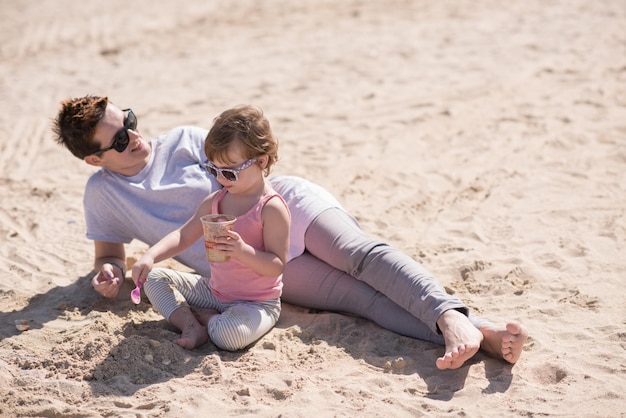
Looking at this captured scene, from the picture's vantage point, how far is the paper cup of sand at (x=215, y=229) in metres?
3.47

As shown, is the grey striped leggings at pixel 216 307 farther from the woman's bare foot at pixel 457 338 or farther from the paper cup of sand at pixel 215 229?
the woman's bare foot at pixel 457 338

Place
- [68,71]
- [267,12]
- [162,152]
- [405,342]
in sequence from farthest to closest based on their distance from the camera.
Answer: [267,12] → [68,71] → [162,152] → [405,342]

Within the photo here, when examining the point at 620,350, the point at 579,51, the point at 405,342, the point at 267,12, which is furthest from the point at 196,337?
the point at 267,12

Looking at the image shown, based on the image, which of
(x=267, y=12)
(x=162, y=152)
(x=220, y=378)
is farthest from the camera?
(x=267, y=12)

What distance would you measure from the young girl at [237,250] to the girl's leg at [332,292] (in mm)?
183

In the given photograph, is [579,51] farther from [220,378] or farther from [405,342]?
[220,378]

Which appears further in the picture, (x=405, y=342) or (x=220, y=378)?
(x=405, y=342)

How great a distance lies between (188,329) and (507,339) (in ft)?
5.24

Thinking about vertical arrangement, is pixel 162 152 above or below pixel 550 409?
above

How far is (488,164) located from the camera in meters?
6.29

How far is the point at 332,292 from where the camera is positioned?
13.7 feet

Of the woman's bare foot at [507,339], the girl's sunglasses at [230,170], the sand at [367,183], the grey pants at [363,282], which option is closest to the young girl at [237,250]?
the girl's sunglasses at [230,170]

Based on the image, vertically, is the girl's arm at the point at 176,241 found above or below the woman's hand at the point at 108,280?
above

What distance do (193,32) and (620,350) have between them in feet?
28.3
